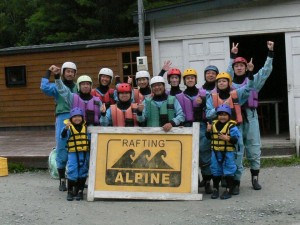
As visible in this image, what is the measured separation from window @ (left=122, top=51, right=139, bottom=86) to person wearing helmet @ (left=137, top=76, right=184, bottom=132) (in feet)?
28.5

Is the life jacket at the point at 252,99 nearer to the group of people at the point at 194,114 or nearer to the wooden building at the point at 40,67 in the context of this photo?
the group of people at the point at 194,114

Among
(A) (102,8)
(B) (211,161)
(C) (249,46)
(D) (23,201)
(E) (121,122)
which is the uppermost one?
(A) (102,8)

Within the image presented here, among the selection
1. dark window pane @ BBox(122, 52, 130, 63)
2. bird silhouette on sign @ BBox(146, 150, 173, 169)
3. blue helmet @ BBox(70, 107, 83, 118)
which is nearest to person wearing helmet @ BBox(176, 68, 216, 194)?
bird silhouette on sign @ BBox(146, 150, 173, 169)

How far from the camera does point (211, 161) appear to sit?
8.14 m

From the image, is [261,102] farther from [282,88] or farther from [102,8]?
[102,8]

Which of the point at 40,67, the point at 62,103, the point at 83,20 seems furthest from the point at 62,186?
the point at 83,20

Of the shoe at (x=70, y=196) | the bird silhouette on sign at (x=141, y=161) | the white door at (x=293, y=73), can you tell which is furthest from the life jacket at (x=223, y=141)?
the white door at (x=293, y=73)

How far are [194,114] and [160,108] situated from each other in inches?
22.5

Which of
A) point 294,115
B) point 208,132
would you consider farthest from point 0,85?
Result: point 208,132

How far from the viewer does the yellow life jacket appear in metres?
8.23

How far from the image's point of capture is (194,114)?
8.45m

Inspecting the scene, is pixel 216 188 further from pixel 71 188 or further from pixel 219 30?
pixel 219 30

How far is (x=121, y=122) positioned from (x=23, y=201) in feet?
6.27

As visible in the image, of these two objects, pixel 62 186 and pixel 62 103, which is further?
pixel 62 186
